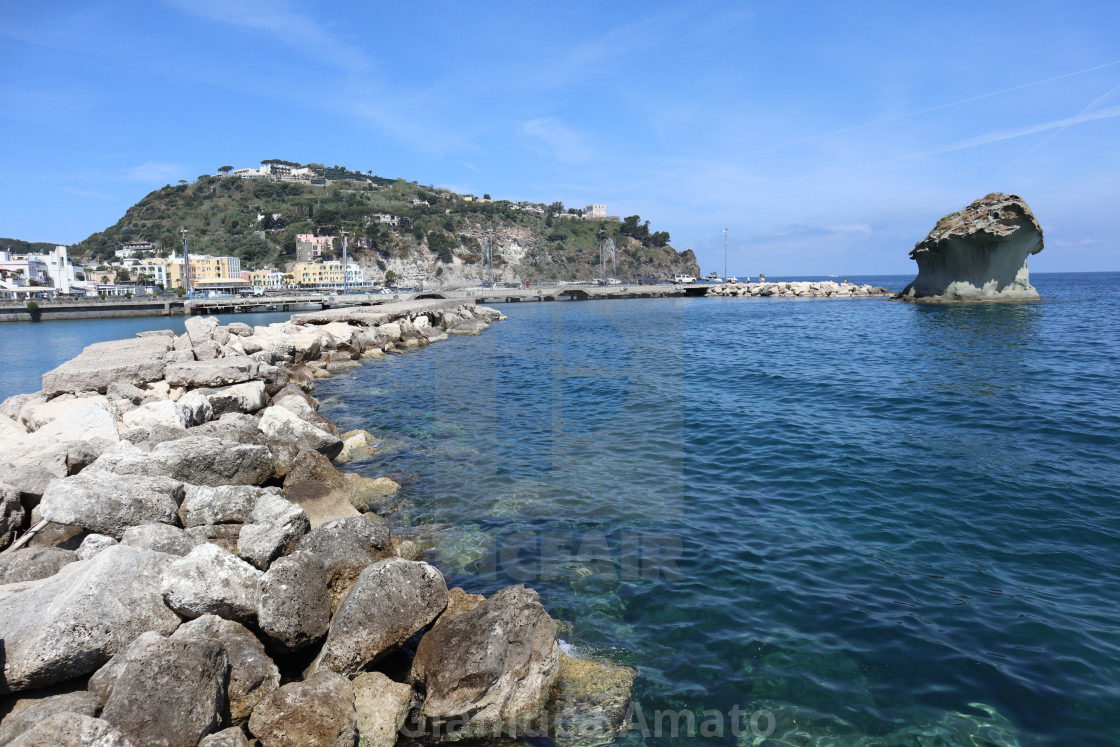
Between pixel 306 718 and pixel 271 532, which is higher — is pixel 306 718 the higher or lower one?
the lower one

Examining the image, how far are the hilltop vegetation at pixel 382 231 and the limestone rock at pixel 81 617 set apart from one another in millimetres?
112431

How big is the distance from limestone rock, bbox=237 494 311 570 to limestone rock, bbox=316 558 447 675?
3.56 ft

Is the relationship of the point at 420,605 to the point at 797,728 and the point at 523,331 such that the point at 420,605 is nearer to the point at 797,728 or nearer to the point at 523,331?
the point at 797,728

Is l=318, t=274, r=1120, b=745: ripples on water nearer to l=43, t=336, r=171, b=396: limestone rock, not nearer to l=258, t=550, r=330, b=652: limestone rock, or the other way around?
l=258, t=550, r=330, b=652: limestone rock

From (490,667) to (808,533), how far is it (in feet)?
16.0

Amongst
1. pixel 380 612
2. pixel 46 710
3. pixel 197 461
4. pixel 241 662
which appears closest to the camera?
pixel 46 710

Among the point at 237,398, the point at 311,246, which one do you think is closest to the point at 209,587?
the point at 237,398

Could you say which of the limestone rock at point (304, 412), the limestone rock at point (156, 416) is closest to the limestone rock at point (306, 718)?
the limestone rock at point (156, 416)

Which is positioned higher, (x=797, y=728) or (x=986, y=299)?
(x=986, y=299)

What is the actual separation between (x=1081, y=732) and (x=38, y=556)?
334 inches

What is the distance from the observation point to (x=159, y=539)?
17.7ft

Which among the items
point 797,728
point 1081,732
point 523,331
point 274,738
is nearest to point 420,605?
point 274,738

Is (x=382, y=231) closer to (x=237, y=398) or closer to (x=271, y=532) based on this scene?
(x=237, y=398)

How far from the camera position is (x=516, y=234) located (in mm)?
139250
